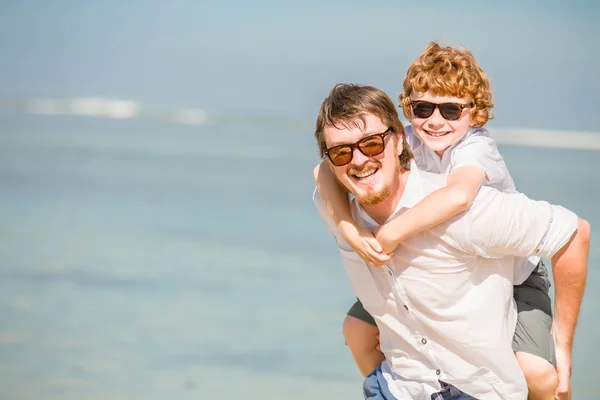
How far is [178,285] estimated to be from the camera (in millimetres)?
7160

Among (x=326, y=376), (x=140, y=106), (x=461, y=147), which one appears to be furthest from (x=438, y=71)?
(x=140, y=106)

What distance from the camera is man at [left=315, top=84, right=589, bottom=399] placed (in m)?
2.79

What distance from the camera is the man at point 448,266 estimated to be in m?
2.79

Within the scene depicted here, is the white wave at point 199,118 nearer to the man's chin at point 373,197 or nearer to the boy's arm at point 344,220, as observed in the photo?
the boy's arm at point 344,220

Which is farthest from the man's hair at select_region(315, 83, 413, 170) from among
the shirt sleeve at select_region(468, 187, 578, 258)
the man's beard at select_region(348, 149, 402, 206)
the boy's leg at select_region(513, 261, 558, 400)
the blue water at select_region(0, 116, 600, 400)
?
the blue water at select_region(0, 116, 600, 400)

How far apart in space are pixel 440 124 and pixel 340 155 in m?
0.66

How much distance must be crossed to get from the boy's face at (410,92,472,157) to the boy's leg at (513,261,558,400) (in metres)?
0.70

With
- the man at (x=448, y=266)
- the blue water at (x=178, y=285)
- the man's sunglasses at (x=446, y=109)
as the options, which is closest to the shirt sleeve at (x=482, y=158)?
the man's sunglasses at (x=446, y=109)

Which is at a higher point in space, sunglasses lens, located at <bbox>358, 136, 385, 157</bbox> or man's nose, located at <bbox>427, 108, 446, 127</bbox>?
sunglasses lens, located at <bbox>358, 136, 385, 157</bbox>

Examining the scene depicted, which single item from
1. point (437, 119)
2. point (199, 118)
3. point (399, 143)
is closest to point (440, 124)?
point (437, 119)

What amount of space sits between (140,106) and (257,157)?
15744mm

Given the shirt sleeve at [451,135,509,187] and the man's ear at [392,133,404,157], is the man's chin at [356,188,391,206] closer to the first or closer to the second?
the man's ear at [392,133,404,157]

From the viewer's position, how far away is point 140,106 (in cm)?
3072

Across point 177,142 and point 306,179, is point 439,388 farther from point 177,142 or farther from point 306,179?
point 177,142
